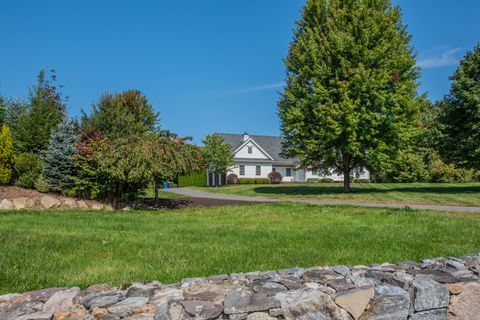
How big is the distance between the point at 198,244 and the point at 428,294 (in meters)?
3.61

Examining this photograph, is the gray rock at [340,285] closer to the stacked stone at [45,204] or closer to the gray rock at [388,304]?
the gray rock at [388,304]

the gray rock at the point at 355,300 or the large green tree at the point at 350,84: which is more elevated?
the large green tree at the point at 350,84

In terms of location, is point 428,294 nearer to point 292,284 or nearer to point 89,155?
point 292,284

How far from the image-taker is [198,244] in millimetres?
6227

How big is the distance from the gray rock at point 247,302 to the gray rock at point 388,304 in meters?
0.86

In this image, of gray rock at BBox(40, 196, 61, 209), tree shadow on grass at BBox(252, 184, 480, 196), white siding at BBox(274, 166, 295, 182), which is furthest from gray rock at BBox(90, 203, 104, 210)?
white siding at BBox(274, 166, 295, 182)

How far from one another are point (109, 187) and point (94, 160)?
114cm

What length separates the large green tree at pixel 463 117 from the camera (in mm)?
20000

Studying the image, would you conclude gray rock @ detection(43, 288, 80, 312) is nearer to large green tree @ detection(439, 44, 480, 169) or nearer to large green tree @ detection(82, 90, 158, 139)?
large green tree @ detection(82, 90, 158, 139)

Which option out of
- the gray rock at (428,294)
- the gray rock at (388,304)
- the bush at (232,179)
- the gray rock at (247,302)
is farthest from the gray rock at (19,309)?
the bush at (232,179)

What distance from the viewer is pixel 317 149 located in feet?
67.2

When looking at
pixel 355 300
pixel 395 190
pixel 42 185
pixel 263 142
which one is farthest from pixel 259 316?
pixel 263 142

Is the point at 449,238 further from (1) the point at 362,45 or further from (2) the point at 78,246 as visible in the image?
(1) the point at 362,45

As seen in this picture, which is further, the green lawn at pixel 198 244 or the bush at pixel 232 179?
the bush at pixel 232 179
